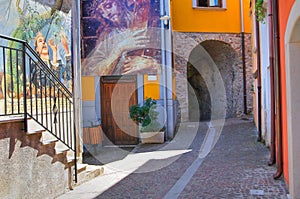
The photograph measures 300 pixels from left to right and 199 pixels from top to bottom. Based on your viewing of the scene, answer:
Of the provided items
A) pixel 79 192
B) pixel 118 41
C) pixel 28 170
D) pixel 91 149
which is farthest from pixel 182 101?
pixel 28 170

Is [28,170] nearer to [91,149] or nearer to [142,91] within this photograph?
[91,149]

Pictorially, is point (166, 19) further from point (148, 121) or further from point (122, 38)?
point (148, 121)

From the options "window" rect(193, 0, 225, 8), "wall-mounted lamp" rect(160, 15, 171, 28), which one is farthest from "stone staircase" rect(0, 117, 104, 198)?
"window" rect(193, 0, 225, 8)

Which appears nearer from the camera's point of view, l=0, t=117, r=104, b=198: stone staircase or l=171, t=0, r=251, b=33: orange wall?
l=0, t=117, r=104, b=198: stone staircase

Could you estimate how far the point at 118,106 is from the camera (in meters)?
12.4

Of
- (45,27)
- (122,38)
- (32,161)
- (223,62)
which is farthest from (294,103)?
(223,62)

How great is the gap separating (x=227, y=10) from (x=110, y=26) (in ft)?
19.5

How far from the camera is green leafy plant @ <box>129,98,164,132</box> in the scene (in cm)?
1132

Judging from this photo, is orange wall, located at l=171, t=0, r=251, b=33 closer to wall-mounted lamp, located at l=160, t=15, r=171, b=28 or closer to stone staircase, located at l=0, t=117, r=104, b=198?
wall-mounted lamp, located at l=160, t=15, r=171, b=28

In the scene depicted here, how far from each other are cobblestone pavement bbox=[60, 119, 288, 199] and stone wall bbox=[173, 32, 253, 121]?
203 inches

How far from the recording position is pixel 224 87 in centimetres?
1681

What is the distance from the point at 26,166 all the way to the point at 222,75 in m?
13.4

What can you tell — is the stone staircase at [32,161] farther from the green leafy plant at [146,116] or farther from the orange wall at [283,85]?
the green leafy plant at [146,116]

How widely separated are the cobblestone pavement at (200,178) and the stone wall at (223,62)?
16.9 ft
